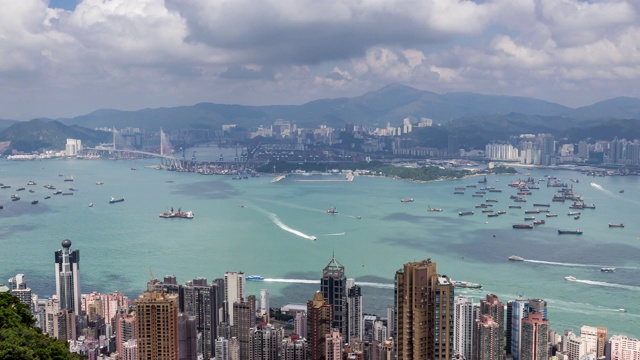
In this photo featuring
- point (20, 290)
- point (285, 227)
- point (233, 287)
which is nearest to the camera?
point (20, 290)

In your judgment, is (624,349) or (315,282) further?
(315,282)

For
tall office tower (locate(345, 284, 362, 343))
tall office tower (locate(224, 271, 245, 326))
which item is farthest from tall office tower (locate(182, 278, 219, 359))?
tall office tower (locate(345, 284, 362, 343))

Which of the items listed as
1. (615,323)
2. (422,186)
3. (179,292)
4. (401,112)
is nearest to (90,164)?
(422,186)

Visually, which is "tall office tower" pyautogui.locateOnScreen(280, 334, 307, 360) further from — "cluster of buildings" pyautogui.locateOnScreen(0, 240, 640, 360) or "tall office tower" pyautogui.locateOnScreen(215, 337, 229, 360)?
"tall office tower" pyautogui.locateOnScreen(215, 337, 229, 360)

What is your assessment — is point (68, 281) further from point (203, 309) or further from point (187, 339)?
point (187, 339)

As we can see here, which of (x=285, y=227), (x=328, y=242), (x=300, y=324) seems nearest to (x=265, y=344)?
(x=300, y=324)

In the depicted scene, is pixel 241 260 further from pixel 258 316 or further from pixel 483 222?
pixel 483 222
